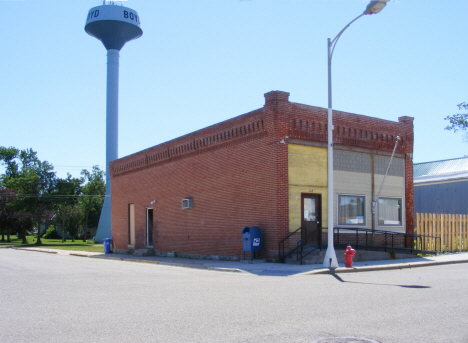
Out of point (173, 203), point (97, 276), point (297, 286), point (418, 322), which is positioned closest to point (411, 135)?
point (173, 203)

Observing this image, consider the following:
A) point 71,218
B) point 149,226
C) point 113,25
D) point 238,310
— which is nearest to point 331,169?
point 238,310

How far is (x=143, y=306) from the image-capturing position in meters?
9.29

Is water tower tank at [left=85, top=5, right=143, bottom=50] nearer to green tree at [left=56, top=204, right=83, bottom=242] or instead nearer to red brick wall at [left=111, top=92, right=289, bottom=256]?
green tree at [left=56, top=204, right=83, bottom=242]

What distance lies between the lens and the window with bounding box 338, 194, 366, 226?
2116 cm

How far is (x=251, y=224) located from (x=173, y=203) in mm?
7410

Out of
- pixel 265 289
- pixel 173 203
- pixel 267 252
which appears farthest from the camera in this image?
pixel 173 203

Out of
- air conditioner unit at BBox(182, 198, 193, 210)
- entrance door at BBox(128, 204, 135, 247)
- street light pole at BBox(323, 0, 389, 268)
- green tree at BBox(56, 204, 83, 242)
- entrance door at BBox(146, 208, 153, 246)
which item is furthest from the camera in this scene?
green tree at BBox(56, 204, 83, 242)

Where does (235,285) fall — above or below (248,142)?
below

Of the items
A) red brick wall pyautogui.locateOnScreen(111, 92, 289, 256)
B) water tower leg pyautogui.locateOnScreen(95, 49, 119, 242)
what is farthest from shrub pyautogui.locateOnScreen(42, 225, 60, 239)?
red brick wall pyautogui.locateOnScreen(111, 92, 289, 256)

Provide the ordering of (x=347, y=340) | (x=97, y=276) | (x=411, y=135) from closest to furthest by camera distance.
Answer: (x=347, y=340)
(x=97, y=276)
(x=411, y=135)

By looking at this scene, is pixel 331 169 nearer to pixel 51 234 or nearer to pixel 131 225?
pixel 131 225

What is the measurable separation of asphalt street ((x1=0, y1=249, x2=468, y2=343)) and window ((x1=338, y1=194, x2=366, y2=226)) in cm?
710

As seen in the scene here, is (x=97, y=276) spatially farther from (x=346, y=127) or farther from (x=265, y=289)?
(x=346, y=127)

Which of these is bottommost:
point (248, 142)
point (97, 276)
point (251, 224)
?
point (97, 276)
